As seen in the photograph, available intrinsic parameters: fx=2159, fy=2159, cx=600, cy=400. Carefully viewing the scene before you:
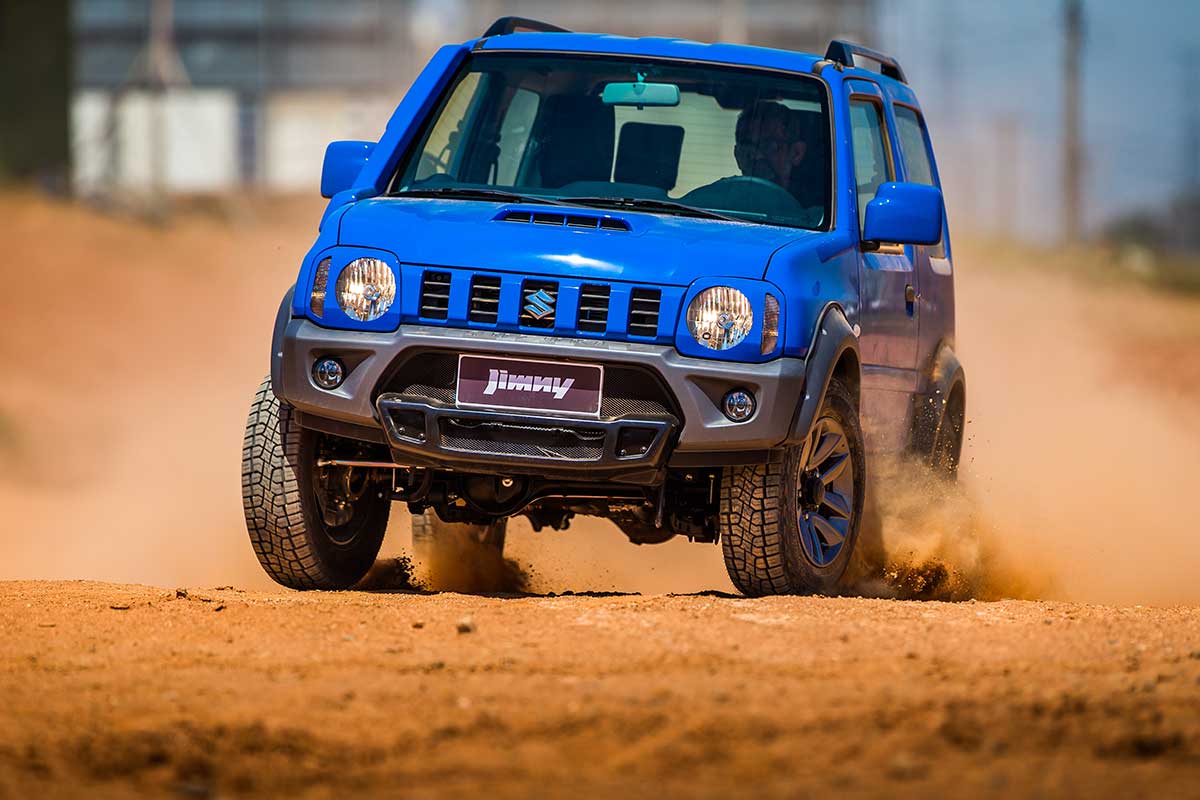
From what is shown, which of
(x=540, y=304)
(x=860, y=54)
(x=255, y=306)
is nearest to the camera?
(x=540, y=304)

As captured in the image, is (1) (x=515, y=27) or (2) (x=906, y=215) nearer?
(2) (x=906, y=215)

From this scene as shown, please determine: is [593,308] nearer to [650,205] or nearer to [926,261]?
[650,205]

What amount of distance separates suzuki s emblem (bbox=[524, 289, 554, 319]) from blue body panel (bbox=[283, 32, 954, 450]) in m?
0.04

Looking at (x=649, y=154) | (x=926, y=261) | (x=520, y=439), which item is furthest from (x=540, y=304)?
(x=926, y=261)

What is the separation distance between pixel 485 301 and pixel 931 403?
288 cm

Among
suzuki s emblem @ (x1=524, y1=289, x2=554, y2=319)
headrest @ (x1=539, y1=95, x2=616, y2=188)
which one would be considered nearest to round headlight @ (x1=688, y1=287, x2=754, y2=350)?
suzuki s emblem @ (x1=524, y1=289, x2=554, y2=319)

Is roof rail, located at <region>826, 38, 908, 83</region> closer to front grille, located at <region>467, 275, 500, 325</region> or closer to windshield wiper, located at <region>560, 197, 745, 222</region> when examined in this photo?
windshield wiper, located at <region>560, 197, 745, 222</region>

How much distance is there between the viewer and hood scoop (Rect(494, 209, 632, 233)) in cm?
731

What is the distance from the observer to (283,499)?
7.46 metres

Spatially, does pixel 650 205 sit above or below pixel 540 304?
above

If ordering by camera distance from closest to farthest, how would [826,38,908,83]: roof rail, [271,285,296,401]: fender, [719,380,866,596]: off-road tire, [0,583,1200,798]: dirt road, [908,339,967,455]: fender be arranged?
[0,583,1200,798]: dirt road < [719,380,866,596]: off-road tire < [271,285,296,401]: fender < [826,38,908,83]: roof rail < [908,339,967,455]: fender

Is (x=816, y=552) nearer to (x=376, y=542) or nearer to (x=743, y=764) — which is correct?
(x=376, y=542)

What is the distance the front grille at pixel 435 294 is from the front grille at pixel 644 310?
2.02ft

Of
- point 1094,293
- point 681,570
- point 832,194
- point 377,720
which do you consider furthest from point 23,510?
point 1094,293
